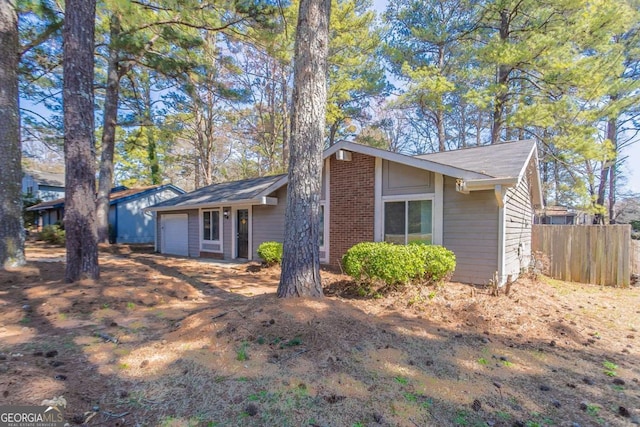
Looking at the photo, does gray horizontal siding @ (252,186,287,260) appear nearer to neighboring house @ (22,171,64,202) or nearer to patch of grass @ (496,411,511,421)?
patch of grass @ (496,411,511,421)

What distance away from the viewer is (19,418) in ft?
7.27

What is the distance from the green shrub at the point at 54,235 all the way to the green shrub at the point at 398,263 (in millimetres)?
18167

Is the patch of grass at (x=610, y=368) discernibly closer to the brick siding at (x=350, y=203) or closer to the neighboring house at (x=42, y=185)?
the brick siding at (x=350, y=203)

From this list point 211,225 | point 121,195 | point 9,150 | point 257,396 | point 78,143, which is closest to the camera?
point 257,396

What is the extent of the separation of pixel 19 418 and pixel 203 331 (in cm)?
176

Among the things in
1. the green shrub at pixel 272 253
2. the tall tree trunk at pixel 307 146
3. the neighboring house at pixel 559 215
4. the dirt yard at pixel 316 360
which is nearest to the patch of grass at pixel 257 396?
the dirt yard at pixel 316 360

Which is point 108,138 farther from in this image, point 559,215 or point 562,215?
point 562,215

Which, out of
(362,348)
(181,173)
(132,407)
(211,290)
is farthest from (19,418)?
(181,173)

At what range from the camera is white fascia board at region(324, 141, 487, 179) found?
6.85m

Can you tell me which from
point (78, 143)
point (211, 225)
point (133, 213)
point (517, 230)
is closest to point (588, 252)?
point (517, 230)

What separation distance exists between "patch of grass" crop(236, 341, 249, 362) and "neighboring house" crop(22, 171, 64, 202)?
111 ft

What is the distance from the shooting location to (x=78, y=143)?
6066 millimetres

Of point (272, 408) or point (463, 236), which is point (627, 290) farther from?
point (272, 408)

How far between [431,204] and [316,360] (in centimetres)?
565
